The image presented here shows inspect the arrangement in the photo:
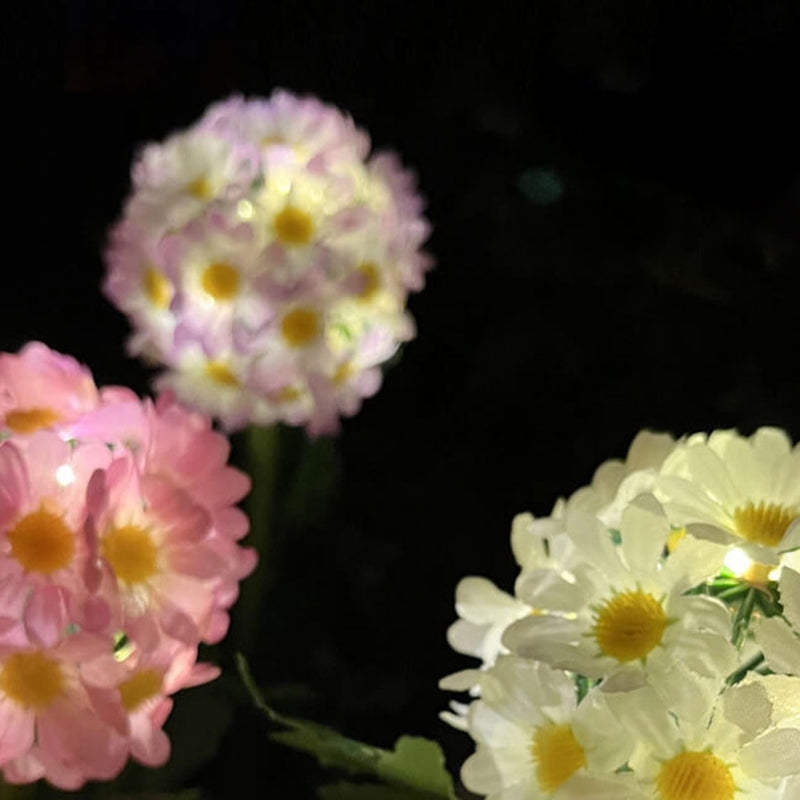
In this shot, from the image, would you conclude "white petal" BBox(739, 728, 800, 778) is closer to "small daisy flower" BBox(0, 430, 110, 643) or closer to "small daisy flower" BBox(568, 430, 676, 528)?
"small daisy flower" BBox(568, 430, 676, 528)

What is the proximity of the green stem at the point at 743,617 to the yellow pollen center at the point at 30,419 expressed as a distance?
29cm

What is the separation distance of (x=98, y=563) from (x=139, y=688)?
0.07 metres

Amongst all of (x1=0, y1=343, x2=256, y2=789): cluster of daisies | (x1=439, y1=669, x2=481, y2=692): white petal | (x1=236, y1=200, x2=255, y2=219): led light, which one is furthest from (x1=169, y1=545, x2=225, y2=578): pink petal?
(x1=236, y1=200, x2=255, y2=219): led light

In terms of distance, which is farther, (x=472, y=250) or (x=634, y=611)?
(x=472, y=250)

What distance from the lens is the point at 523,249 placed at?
0.79 meters

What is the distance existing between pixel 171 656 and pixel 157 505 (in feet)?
0.21

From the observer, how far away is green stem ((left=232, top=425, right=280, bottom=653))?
0.65 m

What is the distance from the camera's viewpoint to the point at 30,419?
424 mm

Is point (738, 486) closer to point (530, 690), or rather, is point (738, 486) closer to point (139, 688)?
point (530, 690)

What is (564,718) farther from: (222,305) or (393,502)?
(393,502)

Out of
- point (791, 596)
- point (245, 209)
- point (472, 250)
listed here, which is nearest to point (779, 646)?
point (791, 596)

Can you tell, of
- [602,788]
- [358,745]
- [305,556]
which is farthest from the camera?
[305,556]

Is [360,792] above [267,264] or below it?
below

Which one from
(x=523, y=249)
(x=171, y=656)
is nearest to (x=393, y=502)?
(x=523, y=249)
